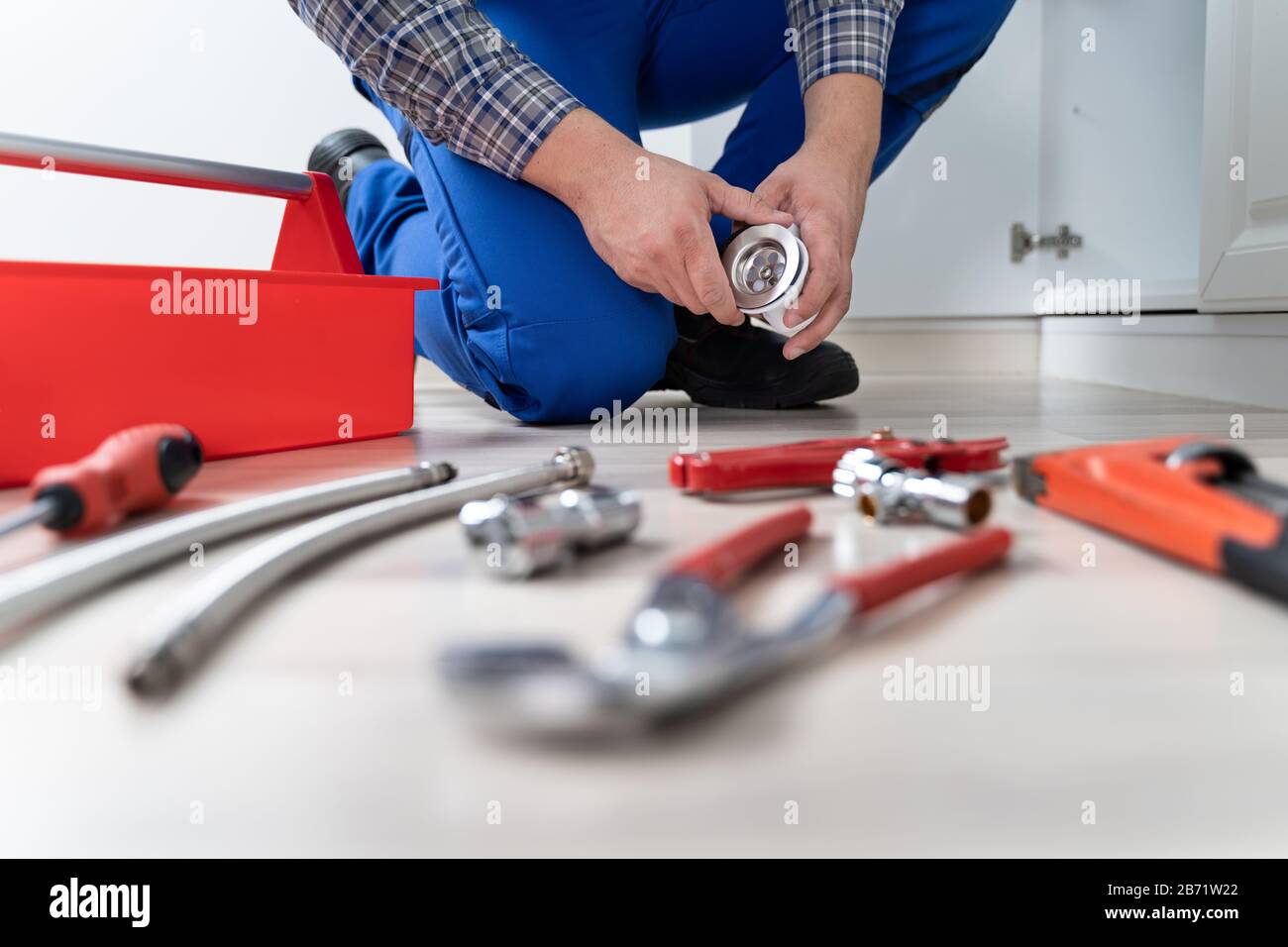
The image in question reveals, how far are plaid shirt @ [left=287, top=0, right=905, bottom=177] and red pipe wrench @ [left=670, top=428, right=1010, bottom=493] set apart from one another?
442mm

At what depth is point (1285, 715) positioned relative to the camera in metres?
0.30

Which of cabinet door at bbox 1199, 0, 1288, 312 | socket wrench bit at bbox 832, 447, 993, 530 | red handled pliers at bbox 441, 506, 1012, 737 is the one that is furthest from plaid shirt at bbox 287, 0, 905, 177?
cabinet door at bbox 1199, 0, 1288, 312

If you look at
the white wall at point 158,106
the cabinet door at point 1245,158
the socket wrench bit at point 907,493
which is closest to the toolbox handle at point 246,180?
the socket wrench bit at point 907,493

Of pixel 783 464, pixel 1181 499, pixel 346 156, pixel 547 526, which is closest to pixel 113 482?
pixel 547 526

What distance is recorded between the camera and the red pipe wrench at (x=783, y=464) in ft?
1.96

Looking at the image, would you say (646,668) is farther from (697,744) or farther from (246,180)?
(246,180)

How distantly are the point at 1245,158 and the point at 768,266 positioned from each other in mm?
705

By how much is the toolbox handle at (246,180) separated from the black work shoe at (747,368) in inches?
17.0

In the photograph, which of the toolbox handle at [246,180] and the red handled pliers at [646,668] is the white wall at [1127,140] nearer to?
the toolbox handle at [246,180]

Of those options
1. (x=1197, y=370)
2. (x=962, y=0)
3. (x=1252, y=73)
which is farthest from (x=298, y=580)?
(x=1197, y=370)

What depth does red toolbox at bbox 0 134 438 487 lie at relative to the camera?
69 cm

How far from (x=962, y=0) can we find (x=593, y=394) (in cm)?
62
